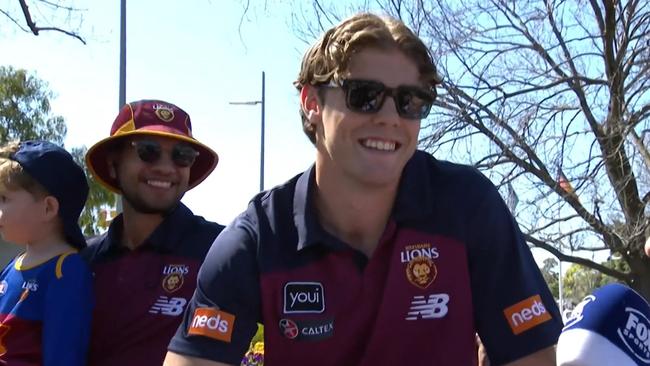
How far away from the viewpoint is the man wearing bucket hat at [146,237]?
3.18 meters

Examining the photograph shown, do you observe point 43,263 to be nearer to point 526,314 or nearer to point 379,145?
point 379,145

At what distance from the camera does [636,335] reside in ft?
5.11

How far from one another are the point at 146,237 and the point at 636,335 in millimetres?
2277

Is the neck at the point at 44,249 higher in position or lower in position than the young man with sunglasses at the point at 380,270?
lower

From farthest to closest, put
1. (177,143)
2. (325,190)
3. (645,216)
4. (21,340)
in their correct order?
(645,216) < (177,143) < (21,340) < (325,190)

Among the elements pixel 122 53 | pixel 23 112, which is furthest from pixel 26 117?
pixel 122 53

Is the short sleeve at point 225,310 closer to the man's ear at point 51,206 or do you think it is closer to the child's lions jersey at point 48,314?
the child's lions jersey at point 48,314

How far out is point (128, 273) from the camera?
332 cm

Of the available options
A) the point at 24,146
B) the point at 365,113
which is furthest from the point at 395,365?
the point at 24,146

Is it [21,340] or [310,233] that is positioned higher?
[310,233]

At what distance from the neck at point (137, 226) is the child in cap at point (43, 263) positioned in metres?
0.19

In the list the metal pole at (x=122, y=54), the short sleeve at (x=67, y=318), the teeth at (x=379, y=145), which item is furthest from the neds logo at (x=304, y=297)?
the metal pole at (x=122, y=54)

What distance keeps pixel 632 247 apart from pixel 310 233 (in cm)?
895

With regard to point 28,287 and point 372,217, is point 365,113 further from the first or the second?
point 28,287
